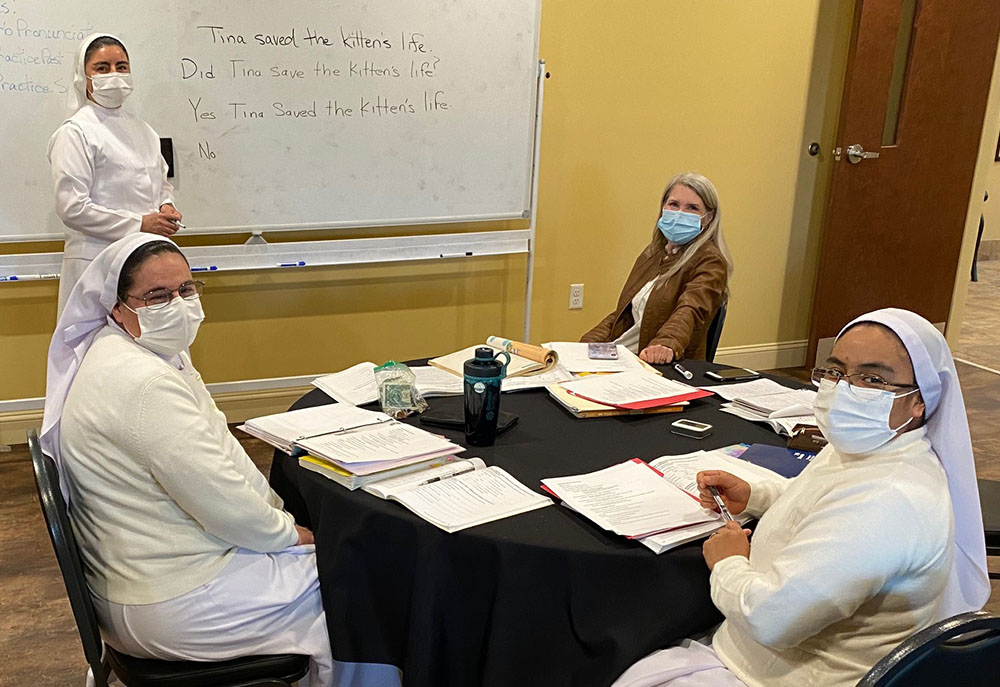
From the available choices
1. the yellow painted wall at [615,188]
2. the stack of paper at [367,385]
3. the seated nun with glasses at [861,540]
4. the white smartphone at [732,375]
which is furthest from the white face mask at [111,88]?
the seated nun with glasses at [861,540]

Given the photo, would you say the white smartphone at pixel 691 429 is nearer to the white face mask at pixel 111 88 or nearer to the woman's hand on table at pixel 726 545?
the woman's hand on table at pixel 726 545

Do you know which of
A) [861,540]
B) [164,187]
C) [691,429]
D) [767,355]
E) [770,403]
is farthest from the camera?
[767,355]

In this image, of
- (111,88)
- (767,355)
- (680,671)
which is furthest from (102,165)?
(767,355)

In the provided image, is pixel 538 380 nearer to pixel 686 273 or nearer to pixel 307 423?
pixel 307 423

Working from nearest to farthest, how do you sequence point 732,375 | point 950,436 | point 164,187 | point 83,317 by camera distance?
point 950,436 < point 83,317 < point 732,375 < point 164,187

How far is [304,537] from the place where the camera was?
1.80 m

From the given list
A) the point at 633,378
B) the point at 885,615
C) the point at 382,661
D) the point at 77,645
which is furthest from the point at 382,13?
the point at 885,615

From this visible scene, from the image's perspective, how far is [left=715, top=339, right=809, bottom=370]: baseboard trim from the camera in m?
4.89

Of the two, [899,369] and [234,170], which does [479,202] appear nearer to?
[234,170]

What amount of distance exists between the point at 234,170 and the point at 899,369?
2.78 meters

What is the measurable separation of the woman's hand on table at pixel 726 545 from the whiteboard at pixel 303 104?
2586 mm

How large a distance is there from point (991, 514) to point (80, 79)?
2990 mm

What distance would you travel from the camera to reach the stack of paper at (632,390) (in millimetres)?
2135

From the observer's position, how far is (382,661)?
170cm
